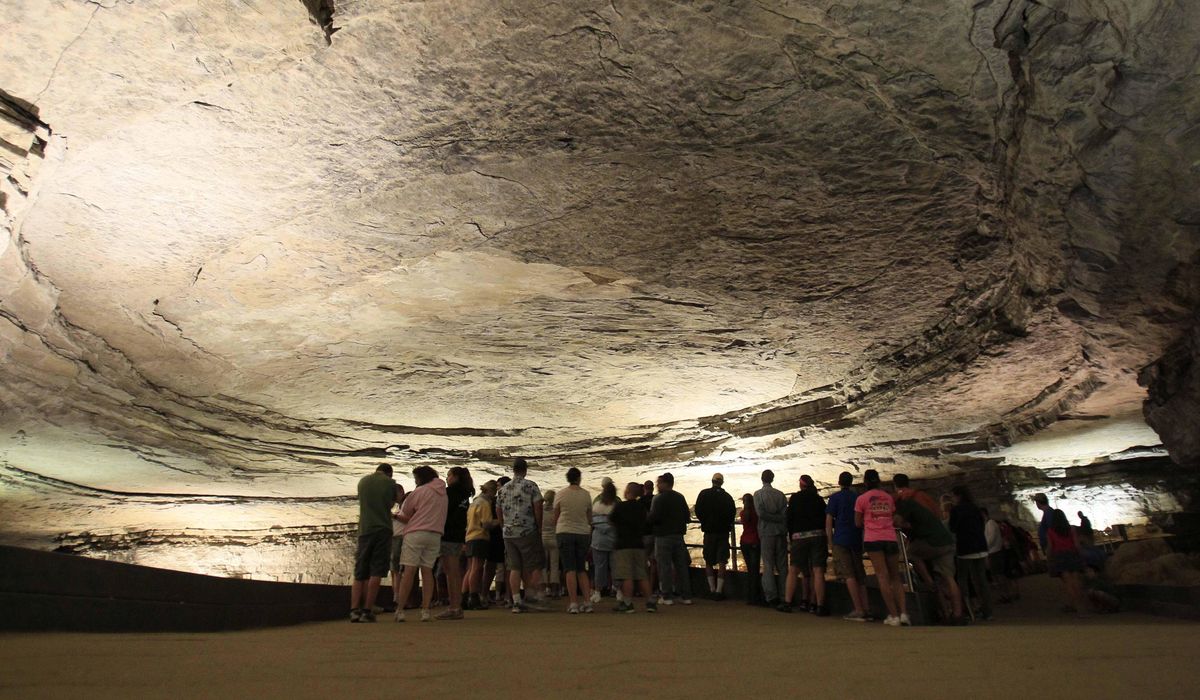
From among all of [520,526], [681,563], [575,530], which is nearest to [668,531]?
[681,563]

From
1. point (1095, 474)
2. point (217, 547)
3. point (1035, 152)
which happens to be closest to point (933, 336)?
point (1035, 152)

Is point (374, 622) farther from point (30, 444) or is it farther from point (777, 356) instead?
point (30, 444)

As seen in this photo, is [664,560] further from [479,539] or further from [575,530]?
[479,539]

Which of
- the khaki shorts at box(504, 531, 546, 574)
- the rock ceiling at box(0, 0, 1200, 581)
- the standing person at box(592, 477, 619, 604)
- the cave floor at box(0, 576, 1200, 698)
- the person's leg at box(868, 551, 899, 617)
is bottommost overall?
the cave floor at box(0, 576, 1200, 698)

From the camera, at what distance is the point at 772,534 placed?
25.6ft

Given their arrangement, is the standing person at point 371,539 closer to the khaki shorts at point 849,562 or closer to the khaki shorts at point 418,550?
the khaki shorts at point 418,550

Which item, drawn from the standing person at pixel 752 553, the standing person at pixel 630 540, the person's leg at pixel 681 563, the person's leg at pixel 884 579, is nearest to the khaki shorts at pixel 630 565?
the standing person at pixel 630 540

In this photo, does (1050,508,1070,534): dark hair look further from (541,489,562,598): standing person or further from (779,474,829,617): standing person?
(541,489,562,598): standing person

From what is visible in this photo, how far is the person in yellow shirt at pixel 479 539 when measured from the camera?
7.21 m

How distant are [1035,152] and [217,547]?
51.7 ft

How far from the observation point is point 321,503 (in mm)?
13992

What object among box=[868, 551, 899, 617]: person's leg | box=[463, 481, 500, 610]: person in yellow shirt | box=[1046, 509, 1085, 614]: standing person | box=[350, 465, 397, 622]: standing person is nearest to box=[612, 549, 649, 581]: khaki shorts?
box=[463, 481, 500, 610]: person in yellow shirt

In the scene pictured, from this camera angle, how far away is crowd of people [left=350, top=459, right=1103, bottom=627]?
20.0 ft

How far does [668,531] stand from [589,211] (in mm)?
3882
